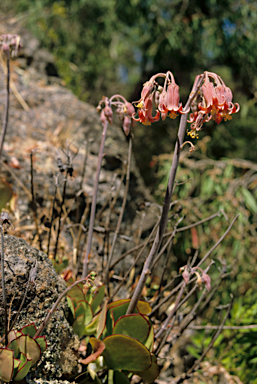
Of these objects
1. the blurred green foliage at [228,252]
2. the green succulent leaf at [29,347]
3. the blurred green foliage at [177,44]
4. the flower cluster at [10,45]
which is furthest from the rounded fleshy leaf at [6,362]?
the blurred green foliage at [177,44]

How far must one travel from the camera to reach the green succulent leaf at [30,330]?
106 centimetres

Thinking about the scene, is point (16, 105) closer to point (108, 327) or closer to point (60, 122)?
point (60, 122)

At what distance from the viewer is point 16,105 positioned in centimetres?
283

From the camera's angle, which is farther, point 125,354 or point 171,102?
point 125,354

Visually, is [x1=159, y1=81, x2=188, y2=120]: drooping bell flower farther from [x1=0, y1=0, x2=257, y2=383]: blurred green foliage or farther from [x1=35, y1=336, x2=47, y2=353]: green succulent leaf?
[x1=0, y1=0, x2=257, y2=383]: blurred green foliage

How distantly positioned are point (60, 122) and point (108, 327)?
2093mm

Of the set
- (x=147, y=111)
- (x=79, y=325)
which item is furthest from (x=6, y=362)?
(x=147, y=111)

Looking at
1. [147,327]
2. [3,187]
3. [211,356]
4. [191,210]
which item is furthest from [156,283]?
[191,210]

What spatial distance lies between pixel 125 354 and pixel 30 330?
1.12ft

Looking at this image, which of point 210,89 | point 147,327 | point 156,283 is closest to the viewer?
point 210,89

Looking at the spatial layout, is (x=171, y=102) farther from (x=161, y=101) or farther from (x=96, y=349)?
(x=96, y=349)

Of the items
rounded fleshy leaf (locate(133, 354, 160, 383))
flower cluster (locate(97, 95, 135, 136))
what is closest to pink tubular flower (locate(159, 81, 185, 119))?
flower cluster (locate(97, 95, 135, 136))

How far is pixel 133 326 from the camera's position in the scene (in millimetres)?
1176

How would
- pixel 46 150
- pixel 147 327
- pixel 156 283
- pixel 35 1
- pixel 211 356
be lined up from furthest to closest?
pixel 35 1 → pixel 46 150 → pixel 211 356 → pixel 156 283 → pixel 147 327
